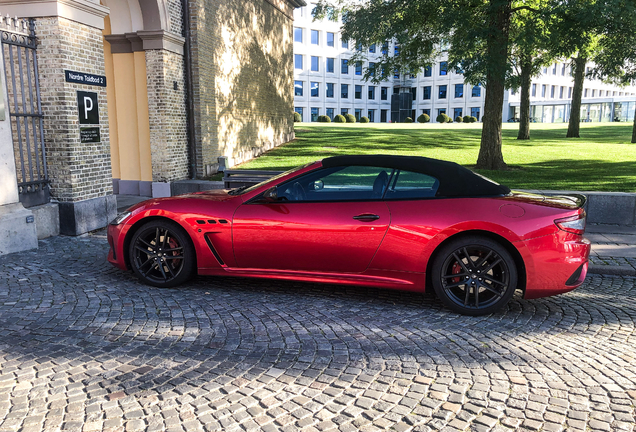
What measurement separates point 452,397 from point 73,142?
751 cm

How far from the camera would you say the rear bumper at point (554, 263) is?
15.2 feet

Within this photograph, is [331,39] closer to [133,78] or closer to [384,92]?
[384,92]

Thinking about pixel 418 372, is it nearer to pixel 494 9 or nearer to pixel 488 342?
pixel 488 342

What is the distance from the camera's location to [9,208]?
24.3ft

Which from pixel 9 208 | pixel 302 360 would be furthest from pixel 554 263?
pixel 9 208

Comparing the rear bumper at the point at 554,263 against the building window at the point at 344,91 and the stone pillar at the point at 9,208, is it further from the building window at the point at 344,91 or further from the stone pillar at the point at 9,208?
the building window at the point at 344,91

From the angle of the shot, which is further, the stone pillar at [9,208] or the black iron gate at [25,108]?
the black iron gate at [25,108]

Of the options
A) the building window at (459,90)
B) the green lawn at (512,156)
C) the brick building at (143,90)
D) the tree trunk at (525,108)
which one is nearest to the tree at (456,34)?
the green lawn at (512,156)

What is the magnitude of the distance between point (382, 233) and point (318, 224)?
0.62 m

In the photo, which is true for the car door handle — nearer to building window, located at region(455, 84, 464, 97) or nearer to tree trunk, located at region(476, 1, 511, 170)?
tree trunk, located at region(476, 1, 511, 170)

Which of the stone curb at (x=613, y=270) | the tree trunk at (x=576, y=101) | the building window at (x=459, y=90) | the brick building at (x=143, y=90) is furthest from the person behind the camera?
the building window at (x=459, y=90)

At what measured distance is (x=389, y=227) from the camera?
15.9ft

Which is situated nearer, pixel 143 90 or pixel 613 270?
pixel 613 270

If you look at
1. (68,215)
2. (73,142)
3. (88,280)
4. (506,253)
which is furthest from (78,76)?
(506,253)
